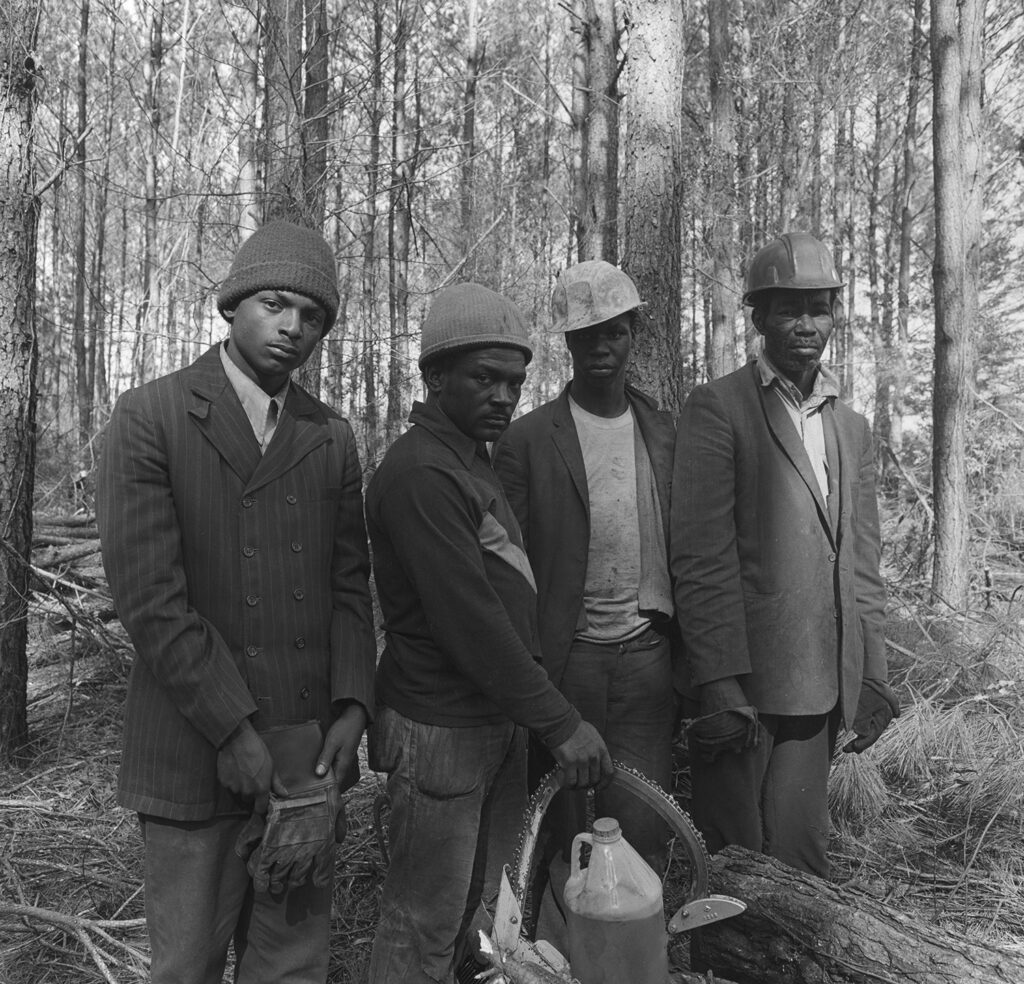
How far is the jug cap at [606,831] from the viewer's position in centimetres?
182

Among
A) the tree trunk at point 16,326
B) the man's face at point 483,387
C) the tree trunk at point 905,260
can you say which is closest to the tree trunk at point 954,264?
the man's face at point 483,387

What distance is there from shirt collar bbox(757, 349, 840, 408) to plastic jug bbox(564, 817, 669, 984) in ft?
4.85

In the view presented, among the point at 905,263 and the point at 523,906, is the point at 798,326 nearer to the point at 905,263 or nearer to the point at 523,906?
the point at 523,906

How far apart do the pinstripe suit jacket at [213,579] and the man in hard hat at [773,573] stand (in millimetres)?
1060

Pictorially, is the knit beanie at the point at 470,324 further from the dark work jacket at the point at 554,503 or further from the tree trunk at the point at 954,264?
the tree trunk at the point at 954,264

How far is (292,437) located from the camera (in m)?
2.01

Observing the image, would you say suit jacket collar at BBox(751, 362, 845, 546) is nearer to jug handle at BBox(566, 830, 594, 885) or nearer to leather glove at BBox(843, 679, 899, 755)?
leather glove at BBox(843, 679, 899, 755)

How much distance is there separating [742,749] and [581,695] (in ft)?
1.67

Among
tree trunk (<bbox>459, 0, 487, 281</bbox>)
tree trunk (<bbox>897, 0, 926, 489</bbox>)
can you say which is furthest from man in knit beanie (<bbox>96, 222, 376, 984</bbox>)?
tree trunk (<bbox>897, 0, 926, 489</bbox>)

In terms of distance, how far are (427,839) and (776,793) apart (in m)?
1.19

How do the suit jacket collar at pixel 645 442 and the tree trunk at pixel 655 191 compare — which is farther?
the tree trunk at pixel 655 191

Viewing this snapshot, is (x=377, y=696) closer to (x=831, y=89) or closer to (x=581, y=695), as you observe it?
(x=581, y=695)

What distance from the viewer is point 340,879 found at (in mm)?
3217

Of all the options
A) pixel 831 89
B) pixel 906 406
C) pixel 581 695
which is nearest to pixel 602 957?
pixel 581 695
